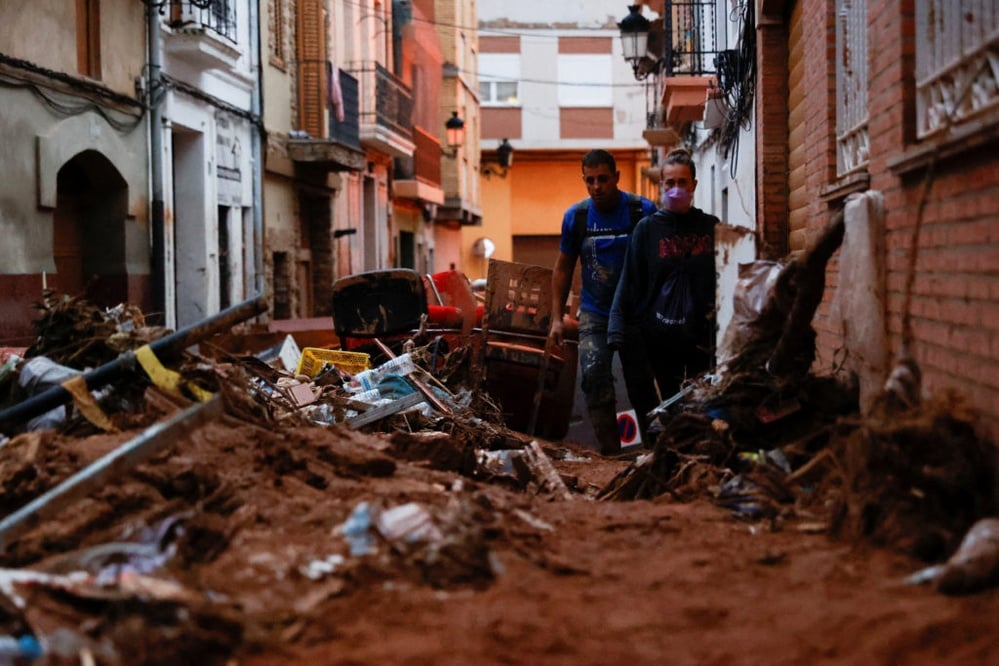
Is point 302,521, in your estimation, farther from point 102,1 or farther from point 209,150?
point 209,150

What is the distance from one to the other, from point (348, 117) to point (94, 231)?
35.0ft

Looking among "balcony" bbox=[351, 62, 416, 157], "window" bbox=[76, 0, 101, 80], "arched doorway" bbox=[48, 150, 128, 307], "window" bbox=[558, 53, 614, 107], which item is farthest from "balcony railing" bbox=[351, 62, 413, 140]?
"window" bbox=[558, 53, 614, 107]

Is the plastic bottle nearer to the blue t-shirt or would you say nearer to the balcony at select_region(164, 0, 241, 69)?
the blue t-shirt

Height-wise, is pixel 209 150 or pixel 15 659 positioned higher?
pixel 209 150

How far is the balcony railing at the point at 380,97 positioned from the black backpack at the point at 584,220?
19670mm

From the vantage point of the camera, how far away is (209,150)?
18828 mm

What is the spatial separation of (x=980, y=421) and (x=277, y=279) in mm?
19807

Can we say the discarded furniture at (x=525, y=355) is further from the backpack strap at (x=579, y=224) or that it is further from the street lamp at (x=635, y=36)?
the street lamp at (x=635, y=36)

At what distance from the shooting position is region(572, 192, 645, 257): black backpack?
855 centimetres

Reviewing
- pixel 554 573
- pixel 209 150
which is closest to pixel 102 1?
pixel 209 150

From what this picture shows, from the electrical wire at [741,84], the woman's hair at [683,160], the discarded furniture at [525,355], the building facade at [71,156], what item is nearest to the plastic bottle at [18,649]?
the woman's hair at [683,160]

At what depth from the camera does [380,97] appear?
95.5 feet

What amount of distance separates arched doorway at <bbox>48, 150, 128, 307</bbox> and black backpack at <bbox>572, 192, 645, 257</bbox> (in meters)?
8.52

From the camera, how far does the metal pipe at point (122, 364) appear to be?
5.55 meters
